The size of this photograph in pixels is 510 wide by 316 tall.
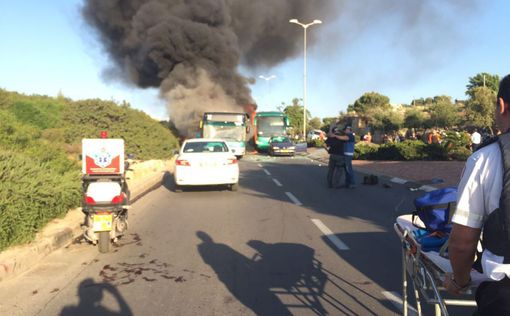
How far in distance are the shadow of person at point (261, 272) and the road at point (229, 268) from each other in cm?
1

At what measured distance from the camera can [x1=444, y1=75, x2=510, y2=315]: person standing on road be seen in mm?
1792

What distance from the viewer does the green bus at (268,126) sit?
3416 cm

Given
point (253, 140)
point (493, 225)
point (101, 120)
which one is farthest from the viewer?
point (253, 140)

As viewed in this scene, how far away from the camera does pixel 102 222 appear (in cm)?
603

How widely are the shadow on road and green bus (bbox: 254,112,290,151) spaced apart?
2767 cm

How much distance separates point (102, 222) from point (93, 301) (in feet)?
6.01

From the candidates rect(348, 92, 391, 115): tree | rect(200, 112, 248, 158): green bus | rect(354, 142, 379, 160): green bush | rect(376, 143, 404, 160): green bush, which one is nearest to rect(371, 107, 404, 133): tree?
rect(348, 92, 391, 115): tree

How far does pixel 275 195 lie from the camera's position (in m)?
11.7

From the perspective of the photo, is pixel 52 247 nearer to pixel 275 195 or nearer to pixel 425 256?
pixel 425 256

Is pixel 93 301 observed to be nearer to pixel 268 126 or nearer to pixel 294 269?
pixel 294 269

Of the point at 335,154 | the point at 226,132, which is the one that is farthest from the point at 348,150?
the point at 226,132

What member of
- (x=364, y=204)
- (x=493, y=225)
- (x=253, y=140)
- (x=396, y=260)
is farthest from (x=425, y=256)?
(x=253, y=140)

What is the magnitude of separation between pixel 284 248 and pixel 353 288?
1.75m

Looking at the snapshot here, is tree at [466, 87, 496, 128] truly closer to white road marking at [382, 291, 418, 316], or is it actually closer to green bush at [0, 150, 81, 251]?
green bush at [0, 150, 81, 251]
